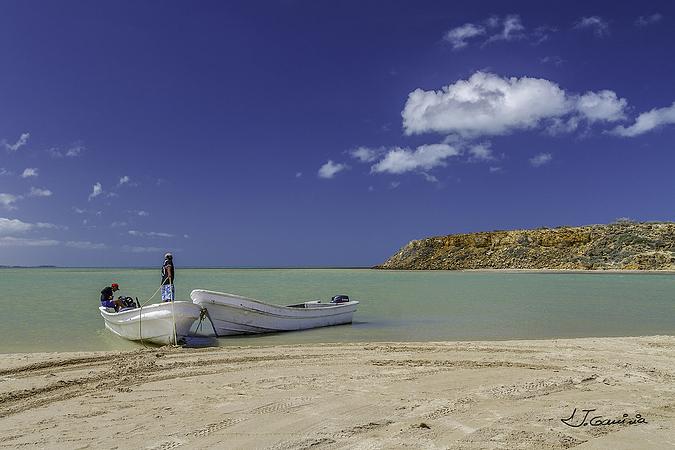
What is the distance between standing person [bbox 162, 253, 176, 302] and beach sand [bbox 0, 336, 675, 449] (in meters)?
3.32

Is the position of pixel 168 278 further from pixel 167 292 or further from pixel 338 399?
pixel 338 399

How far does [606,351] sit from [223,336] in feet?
32.7

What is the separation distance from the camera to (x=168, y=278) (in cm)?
1427

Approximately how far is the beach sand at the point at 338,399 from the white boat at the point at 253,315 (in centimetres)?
366

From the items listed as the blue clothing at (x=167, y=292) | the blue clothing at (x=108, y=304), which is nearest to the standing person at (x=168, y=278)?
the blue clothing at (x=167, y=292)

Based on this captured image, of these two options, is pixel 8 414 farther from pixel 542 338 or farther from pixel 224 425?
pixel 542 338

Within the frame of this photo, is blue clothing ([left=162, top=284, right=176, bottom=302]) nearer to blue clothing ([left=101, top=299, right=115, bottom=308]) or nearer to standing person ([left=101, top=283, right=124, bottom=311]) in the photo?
standing person ([left=101, top=283, right=124, bottom=311])

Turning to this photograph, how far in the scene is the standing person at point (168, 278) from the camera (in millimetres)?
14234

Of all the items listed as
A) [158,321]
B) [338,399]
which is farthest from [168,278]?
[338,399]

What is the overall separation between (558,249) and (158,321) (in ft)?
242

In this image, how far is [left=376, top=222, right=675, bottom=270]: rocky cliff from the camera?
67625 millimetres

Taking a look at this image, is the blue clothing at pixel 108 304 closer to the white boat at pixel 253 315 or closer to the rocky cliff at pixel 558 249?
the white boat at pixel 253 315
